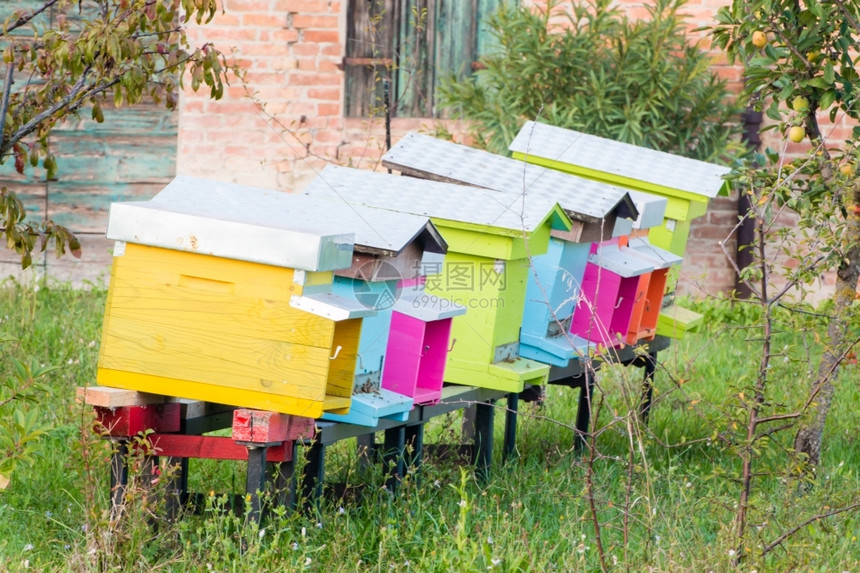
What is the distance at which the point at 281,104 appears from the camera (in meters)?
9.88

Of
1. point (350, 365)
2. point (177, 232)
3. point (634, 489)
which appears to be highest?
point (177, 232)

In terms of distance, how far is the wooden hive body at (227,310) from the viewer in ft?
11.1

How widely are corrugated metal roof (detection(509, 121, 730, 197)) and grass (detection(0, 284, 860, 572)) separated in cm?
138

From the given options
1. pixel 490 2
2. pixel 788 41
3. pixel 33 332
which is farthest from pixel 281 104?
pixel 788 41

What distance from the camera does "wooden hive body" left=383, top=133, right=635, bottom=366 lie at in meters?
4.75

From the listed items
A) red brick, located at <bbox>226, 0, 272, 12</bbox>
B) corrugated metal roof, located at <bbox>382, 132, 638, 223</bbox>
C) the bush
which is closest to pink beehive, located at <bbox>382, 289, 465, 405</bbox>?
corrugated metal roof, located at <bbox>382, 132, 638, 223</bbox>

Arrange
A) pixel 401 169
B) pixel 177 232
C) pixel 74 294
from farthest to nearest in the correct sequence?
1. pixel 74 294
2. pixel 401 169
3. pixel 177 232

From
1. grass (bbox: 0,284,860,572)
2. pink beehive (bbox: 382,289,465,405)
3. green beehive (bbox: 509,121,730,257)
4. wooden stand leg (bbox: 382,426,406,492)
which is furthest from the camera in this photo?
green beehive (bbox: 509,121,730,257)

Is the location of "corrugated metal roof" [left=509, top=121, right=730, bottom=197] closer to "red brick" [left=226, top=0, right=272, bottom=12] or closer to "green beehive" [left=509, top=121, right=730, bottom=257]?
"green beehive" [left=509, top=121, right=730, bottom=257]

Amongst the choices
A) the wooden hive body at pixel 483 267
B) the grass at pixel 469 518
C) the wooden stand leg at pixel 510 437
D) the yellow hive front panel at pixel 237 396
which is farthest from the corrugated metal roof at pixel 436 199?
the yellow hive front panel at pixel 237 396

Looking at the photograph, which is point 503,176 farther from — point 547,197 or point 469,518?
point 469,518

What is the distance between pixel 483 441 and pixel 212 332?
68.4 inches

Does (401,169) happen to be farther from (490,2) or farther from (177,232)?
(490,2)

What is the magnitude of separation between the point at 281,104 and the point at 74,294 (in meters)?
2.59
